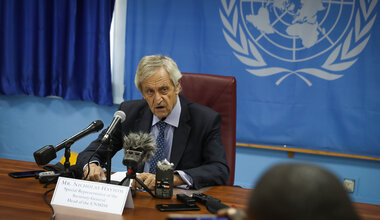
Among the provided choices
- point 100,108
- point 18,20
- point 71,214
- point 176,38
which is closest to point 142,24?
point 176,38

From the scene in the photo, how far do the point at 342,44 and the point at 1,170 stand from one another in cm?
269

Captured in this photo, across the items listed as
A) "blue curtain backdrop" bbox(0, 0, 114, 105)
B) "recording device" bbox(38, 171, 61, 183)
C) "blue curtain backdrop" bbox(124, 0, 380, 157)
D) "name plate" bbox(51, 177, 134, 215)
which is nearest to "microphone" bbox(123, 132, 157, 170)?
"name plate" bbox(51, 177, 134, 215)

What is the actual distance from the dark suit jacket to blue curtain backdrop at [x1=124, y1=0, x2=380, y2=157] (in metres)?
1.20

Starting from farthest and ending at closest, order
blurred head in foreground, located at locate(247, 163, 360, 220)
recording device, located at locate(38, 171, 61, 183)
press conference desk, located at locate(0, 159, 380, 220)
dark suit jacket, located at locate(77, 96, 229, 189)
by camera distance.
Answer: dark suit jacket, located at locate(77, 96, 229, 189) → recording device, located at locate(38, 171, 61, 183) → press conference desk, located at locate(0, 159, 380, 220) → blurred head in foreground, located at locate(247, 163, 360, 220)

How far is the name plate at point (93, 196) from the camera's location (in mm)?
1321

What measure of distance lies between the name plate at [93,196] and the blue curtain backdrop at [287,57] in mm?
2112

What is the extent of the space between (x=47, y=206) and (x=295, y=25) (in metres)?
2.52

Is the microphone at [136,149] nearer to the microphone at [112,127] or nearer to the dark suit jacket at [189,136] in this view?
the microphone at [112,127]

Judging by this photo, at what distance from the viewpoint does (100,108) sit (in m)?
3.63

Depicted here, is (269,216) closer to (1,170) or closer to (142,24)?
(1,170)

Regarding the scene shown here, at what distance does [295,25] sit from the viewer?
3.12 meters

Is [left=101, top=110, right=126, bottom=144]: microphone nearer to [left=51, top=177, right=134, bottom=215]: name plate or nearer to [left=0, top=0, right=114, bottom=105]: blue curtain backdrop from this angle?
[left=51, top=177, right=134, bottom=215]: name plate

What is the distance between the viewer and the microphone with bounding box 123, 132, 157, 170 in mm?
1399

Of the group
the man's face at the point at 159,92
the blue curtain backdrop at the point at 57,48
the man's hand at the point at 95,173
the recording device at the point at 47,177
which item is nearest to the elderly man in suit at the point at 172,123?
the man's face at the point at 159,92
